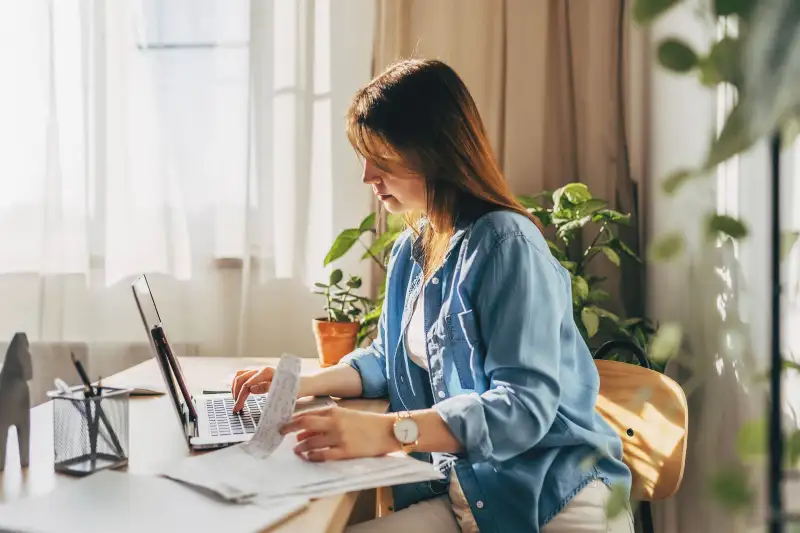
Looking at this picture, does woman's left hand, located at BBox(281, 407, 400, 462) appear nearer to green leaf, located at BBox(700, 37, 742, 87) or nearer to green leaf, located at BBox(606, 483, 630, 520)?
green leaf, located at BBox(606, 483, 630, 520)

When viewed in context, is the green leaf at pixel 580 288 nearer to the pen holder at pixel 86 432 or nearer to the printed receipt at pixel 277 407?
the printed receipt at pixel 277 407

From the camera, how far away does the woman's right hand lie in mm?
1222

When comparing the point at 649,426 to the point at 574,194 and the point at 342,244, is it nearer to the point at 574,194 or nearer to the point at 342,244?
the point at 574,194

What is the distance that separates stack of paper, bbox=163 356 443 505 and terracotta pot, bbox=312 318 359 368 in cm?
76

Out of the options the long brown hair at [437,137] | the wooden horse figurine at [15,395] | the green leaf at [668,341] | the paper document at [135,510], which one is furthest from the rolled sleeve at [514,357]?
the green leaf at [668,341]

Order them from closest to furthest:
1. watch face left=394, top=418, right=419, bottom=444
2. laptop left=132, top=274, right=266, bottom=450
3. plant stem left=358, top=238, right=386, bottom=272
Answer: watch face left=394, top=418, right=419, bottom=444, laptop left=132, top=274, right=266, bottom=450, plant stem left=358, top=238, right=386, bottom=272

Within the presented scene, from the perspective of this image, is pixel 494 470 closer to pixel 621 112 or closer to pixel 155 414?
pixel 155 414

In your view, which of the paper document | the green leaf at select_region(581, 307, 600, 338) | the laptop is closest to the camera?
the paper document

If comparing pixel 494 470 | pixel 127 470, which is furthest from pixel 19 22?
pixel 494 470

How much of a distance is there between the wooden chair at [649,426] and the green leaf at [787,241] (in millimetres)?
813

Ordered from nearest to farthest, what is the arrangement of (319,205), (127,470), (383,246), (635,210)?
(127,470) < (383,246) < (635,210) < (319,205)

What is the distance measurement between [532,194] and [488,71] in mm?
365

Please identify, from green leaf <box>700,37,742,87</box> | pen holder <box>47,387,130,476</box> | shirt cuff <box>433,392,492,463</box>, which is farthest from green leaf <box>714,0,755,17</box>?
pen holder <box>47,387,130,476</box>

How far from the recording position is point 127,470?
923 millimetres
